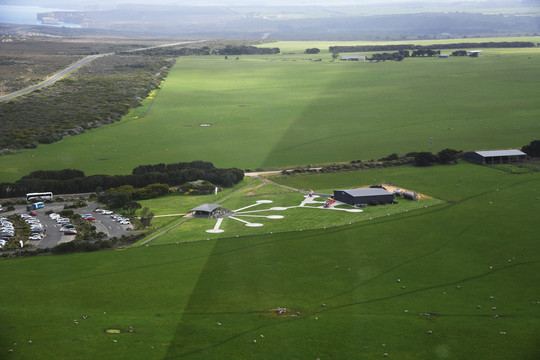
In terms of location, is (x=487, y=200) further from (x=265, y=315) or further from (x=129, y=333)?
(x=129, y=333)

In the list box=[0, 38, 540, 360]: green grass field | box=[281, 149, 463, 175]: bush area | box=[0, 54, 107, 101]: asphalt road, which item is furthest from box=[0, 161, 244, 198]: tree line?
box=[0, 54, 107, 101]: asphalt road

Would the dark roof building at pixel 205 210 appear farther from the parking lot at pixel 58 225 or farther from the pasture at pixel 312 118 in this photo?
the pasture at pixel 312 118

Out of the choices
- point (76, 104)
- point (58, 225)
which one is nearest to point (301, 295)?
point (58, 225)

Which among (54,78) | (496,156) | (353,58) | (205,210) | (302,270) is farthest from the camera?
(353,58)

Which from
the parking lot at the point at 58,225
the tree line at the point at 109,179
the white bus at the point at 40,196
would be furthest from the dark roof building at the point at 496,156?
the white bus at the point at 40,196

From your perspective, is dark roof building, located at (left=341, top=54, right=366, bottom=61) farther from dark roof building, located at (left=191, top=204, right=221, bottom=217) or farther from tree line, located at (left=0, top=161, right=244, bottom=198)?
dark roof building, located at (left=191, top=204, right=221, bottom=217)

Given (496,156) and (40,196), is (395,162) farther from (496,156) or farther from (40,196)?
(40,196)
